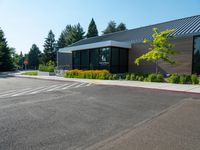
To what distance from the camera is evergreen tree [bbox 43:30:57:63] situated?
59375 mm

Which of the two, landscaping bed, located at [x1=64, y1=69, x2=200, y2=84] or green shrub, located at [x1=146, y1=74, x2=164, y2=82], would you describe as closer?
landscaping bed, located at [x1=64, y1=69, x2=200, y2=84]

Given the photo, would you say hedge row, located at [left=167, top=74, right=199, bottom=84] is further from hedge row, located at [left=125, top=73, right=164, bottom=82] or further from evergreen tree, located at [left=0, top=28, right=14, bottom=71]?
evergreen tree, located at [left=0, top=28, right=14, bottom=71]

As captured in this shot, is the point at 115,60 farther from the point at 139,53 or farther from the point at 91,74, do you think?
the point at 91,74

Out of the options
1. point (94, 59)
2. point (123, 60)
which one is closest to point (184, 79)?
point (123, 60)

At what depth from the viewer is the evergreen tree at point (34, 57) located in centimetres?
7325

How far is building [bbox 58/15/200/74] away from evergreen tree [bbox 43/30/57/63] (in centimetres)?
3431

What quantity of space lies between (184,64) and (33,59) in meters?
66.0

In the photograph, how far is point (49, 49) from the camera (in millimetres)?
61000

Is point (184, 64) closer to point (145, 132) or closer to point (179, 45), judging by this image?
point (179, 45)

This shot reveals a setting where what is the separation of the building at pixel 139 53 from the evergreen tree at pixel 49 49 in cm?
3431

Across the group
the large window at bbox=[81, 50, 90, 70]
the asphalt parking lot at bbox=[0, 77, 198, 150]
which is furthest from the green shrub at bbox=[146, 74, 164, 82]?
the large window at bbox=[81, 50, 90, 70]

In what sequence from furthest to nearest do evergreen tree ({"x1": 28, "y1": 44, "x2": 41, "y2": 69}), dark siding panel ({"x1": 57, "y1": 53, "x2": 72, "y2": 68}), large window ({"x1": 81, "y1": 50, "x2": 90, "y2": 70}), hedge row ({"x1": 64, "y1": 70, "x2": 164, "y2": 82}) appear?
evergreen tree ({"x1": 28, "y1": 44, "x2": 41, "y2": 69}) → dark siding panel ({"x1": 57, "y1": 53, "x2": 72, "y2": 68}) → large window ({"x1": 81, "y1": 50, "x2": 90, "y2": 70}) → hedge row ({"x1": 64, "y1": 70, "x2": 164, "y2": 82})

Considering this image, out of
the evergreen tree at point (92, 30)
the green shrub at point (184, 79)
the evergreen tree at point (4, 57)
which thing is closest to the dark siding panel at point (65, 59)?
the evergreen tree at point (4, 57)

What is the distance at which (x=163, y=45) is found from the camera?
16.7m
